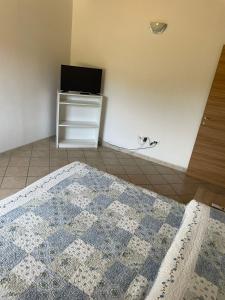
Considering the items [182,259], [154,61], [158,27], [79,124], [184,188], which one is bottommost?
[184,188]

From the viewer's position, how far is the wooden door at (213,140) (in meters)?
2.81

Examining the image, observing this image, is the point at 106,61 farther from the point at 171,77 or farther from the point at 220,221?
the point at 220,221

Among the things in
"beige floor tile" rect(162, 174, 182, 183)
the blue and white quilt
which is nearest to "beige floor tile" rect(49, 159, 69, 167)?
the blue and white quilt

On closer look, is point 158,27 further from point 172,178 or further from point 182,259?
point 182,259

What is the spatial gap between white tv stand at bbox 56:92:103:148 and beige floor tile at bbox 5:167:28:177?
0.88 metres

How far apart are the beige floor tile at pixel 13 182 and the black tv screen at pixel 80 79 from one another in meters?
1.53

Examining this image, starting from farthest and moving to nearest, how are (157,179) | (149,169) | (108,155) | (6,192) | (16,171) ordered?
(108,155) < (149,169) < (157,179) < (16,171) < (6,192)

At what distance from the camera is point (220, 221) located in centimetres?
155

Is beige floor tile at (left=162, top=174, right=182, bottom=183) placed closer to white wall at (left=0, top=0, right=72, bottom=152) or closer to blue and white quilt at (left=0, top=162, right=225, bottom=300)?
blue and white quilt at (left=0, top=162, right=225, bottom=300)

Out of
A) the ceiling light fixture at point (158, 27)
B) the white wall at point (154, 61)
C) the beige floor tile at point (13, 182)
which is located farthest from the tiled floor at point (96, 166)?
the ceiling light fixture at point (158, 27)

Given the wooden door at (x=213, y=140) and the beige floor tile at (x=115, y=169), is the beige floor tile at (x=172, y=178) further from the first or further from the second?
the beige floor tile at (x=115, y=169)

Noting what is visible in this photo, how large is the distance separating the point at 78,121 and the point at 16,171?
4.73ft

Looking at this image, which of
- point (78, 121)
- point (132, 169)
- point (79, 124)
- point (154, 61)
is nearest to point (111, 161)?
point (132, 169)

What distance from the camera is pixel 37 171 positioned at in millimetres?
2852
